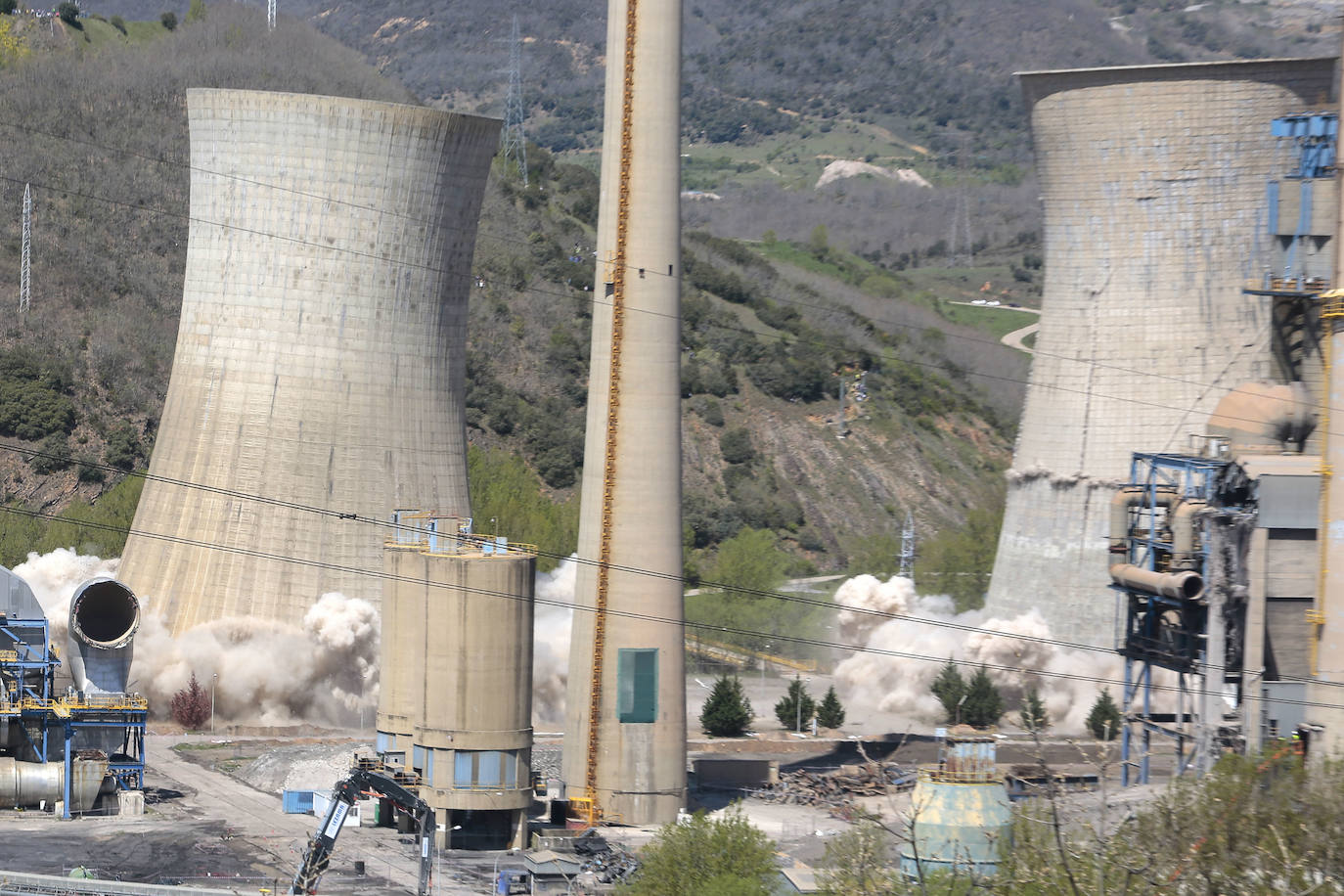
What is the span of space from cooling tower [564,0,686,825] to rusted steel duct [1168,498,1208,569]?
359 inches

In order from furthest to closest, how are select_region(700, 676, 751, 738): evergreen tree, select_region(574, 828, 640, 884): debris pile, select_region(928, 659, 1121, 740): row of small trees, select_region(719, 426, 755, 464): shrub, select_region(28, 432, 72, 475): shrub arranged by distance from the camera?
select_region(719, 426, 755, 464): shrub < select_region(28, 432, 72, 475): shrub < select_region(928, 659, 1121, 740): row of small trees < select_region(700, 676, 751, 738): evergreen tree < select_region(574, 828, 640, 884): debris pile

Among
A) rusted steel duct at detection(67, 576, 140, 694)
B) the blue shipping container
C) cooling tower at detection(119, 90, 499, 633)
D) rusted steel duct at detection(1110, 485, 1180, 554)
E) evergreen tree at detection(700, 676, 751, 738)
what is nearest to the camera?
the blue shipping container

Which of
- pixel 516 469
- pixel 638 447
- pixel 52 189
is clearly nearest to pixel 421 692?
pixel 638 447

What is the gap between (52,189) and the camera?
90.5 metres

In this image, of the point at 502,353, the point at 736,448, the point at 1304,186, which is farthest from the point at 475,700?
the point at 502,353

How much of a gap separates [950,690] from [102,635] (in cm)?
2103

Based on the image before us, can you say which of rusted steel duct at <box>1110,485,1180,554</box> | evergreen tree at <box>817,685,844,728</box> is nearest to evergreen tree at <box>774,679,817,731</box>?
evergreen tree at <box>817,685,844,728</box>

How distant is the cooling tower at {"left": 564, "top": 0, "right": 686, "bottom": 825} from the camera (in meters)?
42.5

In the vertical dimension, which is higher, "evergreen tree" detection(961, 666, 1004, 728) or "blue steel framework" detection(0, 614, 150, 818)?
"blue steel framework" detection(0, 614, 150, 818)

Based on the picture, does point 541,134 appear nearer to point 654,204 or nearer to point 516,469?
point 516,469

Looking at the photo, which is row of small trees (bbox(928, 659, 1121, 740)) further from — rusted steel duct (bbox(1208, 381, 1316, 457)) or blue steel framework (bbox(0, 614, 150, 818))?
blue steel framework (bbox(0, 614, 150, 818))

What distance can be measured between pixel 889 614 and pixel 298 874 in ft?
98.5

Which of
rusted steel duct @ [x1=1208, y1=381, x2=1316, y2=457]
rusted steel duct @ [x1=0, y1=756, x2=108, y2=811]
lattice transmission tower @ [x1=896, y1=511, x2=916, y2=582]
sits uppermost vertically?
rusted steel duct @ [x1=1208, y1=381, x2=1316, y2=457]

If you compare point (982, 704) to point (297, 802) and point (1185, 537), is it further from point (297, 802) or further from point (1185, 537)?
point (297, 802)
